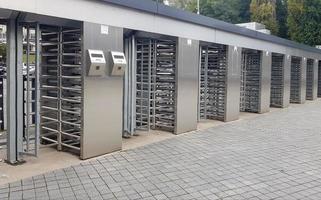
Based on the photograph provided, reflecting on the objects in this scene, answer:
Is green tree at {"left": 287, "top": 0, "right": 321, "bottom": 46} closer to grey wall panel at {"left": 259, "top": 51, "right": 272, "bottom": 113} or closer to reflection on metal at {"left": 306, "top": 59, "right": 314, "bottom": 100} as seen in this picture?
reflection on metal at {"left": 306, "top": 59, "right": 314, "bottom": 100}

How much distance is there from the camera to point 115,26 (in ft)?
21.7

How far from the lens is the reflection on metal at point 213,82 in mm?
10664

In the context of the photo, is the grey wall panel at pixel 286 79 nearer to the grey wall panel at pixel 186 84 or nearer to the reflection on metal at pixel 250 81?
the reflection on metal at pixel 250 81

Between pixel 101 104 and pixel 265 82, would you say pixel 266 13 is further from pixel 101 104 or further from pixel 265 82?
pixel 101 104

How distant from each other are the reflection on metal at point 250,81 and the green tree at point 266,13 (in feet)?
65.8

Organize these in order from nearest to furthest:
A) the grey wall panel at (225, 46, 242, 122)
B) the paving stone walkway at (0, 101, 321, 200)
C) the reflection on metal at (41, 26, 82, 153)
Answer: the paving stone walkway at (0, 101, 321, 200), the reflection on metal at (41, 26, 82, 153), the grey wall panel at (225, 46, 242, 122)

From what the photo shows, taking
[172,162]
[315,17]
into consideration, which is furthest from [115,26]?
[315,17]

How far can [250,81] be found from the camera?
13047 mm

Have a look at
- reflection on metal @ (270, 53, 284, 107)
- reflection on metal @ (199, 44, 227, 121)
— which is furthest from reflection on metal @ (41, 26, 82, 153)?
reflection on metal @ (270, 53, 284, 107)

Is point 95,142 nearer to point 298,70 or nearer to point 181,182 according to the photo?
point 181,182

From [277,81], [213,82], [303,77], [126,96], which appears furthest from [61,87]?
[303,77]

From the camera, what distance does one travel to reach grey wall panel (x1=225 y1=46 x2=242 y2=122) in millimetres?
10582

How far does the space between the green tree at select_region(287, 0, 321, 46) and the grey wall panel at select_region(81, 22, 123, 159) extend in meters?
24.4

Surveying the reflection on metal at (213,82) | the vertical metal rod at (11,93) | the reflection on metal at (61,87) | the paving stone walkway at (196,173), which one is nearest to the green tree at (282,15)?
the reflection on metal at (213,82)
